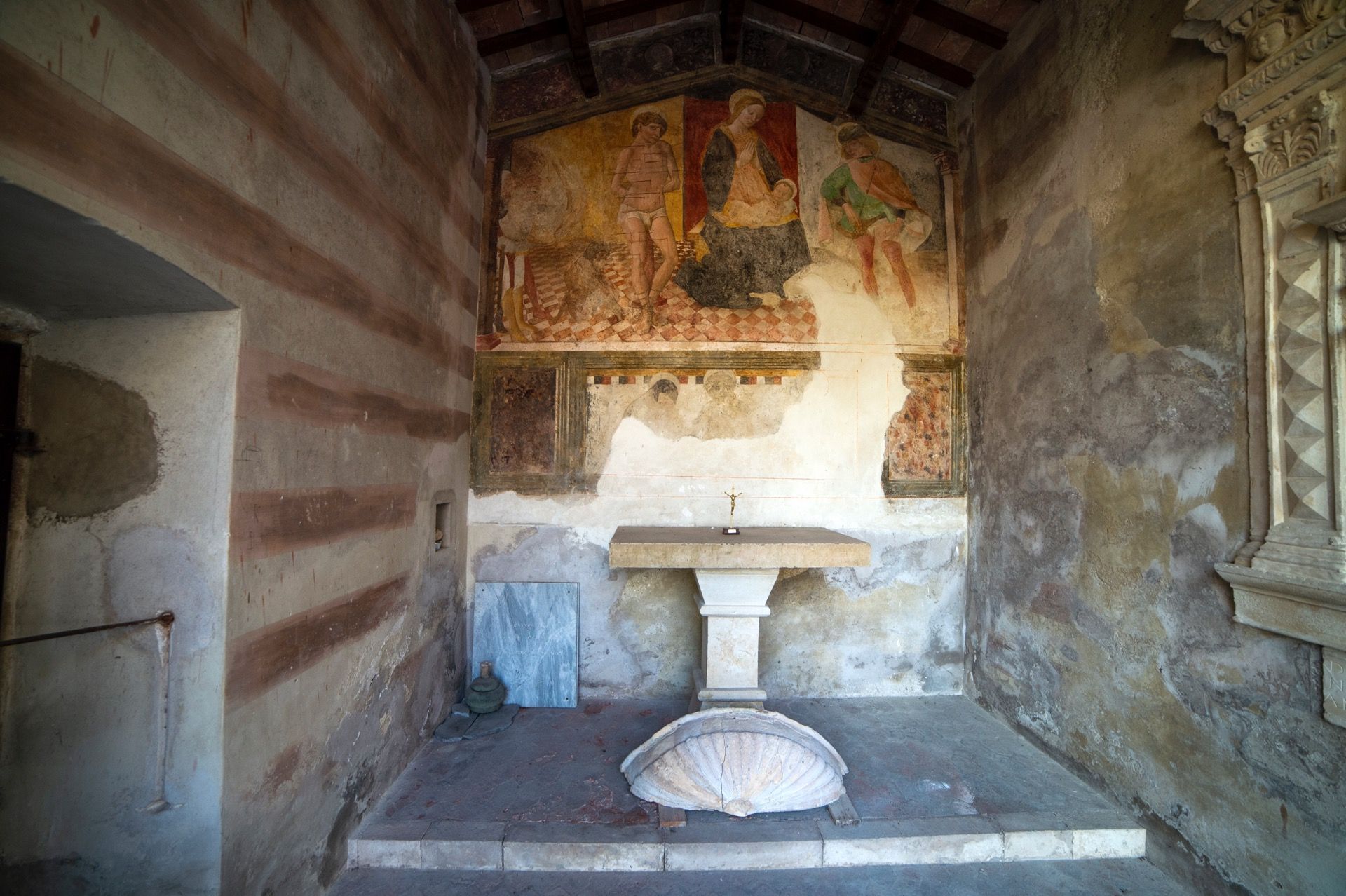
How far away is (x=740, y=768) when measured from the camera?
340cm

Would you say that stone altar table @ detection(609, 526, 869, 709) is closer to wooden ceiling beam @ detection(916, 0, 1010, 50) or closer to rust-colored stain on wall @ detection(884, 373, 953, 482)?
rust-colored stain on wall @ detection(884, 373, 953, 482)

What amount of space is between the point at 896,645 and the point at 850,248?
3.69 m

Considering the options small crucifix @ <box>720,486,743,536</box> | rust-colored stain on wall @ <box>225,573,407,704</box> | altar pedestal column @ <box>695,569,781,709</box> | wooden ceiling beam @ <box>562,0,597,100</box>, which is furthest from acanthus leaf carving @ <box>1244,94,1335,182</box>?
rust-colored stain on wall @ <box>225,573,407,704</box>

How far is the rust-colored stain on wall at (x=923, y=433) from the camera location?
17.0ft

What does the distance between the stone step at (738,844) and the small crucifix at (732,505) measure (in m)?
1.89

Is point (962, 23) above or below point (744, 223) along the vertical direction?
above

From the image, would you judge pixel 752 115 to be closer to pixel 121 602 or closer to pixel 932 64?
pixel 932 64

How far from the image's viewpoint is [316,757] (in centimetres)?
280

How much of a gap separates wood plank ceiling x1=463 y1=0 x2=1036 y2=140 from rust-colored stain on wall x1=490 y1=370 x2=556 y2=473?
8.05 feet

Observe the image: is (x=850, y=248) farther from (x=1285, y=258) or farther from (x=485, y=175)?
(x=485, y=175)

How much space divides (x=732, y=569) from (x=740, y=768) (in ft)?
4.00

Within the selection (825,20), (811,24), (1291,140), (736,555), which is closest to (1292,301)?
(1291,140)

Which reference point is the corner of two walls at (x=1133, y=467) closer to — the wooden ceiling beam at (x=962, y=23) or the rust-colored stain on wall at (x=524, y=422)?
the wooden ceiling beam at (x=962, y=23)

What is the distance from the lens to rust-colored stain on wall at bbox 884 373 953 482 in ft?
17.0
